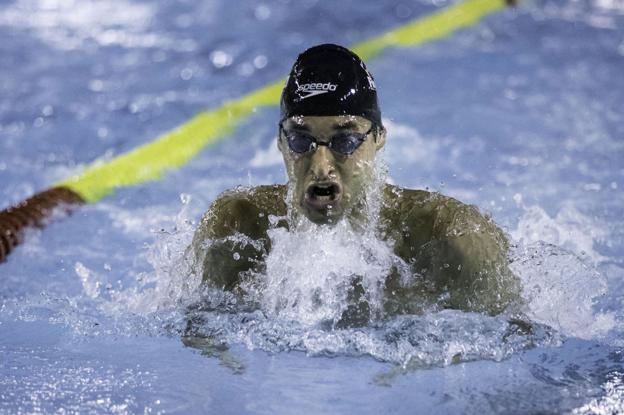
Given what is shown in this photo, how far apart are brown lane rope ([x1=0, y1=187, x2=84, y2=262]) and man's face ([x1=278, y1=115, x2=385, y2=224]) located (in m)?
1.45

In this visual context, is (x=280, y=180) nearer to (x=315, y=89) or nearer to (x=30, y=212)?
(x=30, y=212)

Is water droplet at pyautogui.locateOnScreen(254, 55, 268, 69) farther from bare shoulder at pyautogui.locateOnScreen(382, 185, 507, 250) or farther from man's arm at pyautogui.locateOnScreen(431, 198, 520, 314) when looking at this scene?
man's arm at pyautogui.locateOnScreen(431, 198, 520, 314)

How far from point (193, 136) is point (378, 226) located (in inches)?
85.6

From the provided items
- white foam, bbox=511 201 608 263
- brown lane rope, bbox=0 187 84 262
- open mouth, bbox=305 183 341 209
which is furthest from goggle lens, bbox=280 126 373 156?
brown lane rope, bbox=0 187 84 262

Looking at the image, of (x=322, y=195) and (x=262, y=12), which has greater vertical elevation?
(x=262, y=12)

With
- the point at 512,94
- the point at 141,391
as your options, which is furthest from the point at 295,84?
the point at 512,94

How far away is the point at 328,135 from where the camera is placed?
2619 millimetres

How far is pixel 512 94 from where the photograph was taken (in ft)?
16.9

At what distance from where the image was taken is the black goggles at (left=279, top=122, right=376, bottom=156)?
2607mm

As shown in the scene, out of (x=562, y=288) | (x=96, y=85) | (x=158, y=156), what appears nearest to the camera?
(x=562, y=288)

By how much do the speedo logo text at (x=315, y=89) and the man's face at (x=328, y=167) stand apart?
0.06 meters

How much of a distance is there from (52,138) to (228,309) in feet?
7.63

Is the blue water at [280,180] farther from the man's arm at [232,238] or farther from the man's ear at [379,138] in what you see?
the man's ear at [379,138]

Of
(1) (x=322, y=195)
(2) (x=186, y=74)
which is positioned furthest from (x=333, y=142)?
(2) (x=186, y=74)
